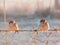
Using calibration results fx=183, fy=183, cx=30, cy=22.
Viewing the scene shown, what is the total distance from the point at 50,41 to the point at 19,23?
1.40ft

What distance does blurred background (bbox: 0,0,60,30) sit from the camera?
85.8 inches

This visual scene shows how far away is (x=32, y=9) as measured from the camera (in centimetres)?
220

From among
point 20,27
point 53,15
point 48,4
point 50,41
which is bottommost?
point 50,41

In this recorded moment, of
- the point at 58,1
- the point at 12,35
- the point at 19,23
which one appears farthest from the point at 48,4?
the point at 12,35

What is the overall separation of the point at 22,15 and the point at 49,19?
0.33 metres

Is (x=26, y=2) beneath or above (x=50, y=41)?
above

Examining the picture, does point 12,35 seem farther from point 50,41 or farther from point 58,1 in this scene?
point 58,1

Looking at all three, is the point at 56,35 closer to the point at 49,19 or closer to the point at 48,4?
the point at 49,19

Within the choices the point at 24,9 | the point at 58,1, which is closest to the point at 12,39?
the point at 24,9

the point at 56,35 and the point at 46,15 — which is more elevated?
the point at 46,15

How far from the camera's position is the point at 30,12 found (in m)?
2.20

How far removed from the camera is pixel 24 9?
2.21m

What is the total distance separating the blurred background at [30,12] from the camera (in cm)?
218

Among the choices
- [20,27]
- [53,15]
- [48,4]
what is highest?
[48,4]
